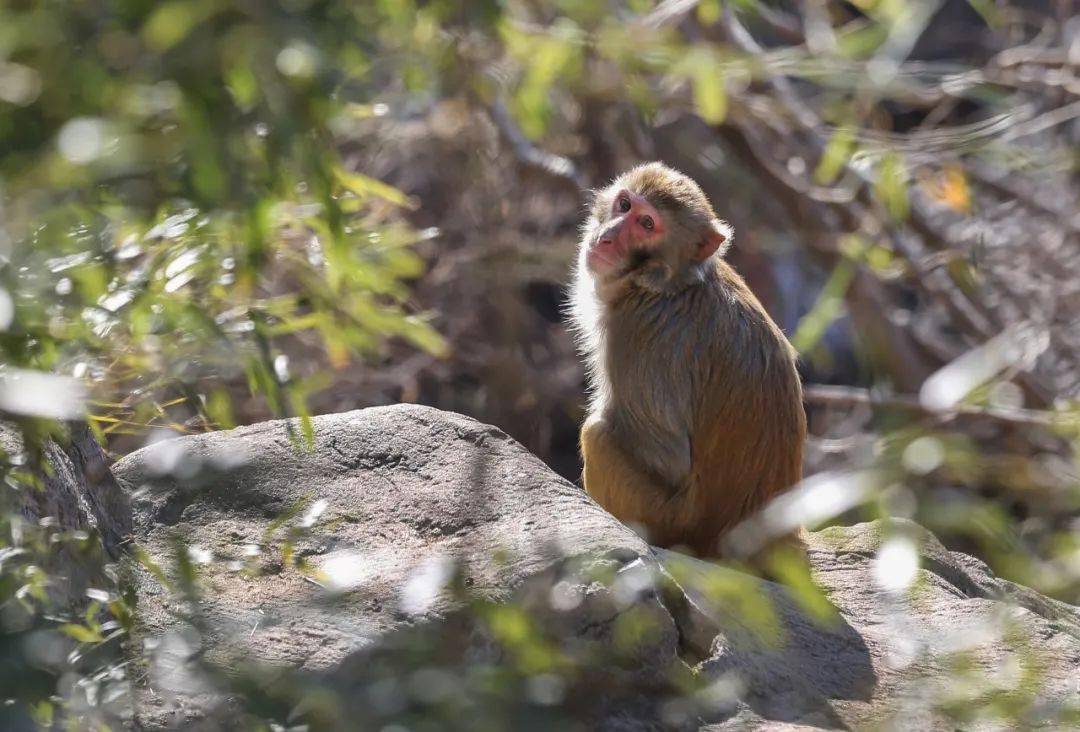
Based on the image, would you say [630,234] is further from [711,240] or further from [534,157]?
[534,157]

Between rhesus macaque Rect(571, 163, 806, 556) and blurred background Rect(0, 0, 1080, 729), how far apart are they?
27 centimetres

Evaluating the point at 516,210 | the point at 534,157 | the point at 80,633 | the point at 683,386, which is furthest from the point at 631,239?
the point at 516,210

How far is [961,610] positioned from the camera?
14.3 ft

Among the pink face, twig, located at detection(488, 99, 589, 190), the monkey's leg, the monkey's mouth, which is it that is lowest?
the monkey's leg

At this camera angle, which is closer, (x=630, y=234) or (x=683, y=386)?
(x=683, y=386)

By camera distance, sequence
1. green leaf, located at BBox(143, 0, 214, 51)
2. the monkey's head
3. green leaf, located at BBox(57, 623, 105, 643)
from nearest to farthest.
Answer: green leaf, located at BBox(143, 0, 214, 51) → green leaf, located at BBox(57, 623, 105, 643) → the monkey's head

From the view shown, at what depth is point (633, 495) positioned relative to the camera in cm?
511

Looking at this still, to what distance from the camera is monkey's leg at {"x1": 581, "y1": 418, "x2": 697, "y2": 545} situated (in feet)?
16.6

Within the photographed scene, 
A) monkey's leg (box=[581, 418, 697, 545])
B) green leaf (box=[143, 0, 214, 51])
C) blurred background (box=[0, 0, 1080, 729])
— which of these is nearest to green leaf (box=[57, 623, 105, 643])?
blurred background (box=[0, 0, 1080, 729])

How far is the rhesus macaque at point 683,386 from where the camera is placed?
5.03 metres

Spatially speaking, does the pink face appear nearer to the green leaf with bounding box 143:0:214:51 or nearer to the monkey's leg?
the monkey's leg

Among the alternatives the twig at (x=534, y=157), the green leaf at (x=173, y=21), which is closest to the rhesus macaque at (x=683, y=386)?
the twig at (x=534, y=157)

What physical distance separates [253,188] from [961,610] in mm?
3031

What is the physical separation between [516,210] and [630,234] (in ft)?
12.6
